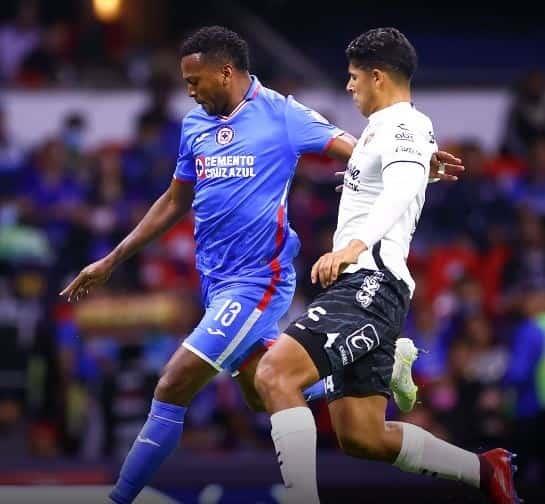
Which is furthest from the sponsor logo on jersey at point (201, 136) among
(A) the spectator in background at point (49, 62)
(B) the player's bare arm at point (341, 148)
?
(A) the spectator in background at point (49, 62)

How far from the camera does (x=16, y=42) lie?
12906mm

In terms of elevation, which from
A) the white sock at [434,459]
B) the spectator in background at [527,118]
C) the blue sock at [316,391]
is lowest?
the white sock at [434,459]

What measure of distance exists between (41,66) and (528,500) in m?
7.76

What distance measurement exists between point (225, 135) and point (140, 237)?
634 millimetres

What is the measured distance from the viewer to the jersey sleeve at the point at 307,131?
18.3ft

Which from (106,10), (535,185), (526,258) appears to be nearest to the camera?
(526,258)

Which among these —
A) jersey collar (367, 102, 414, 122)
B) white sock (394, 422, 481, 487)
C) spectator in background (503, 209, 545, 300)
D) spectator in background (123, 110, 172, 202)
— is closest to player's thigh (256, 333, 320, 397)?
white sock (394, 422, 481, 487)

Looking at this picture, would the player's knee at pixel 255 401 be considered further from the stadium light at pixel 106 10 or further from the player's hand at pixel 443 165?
the stadium light at pixel 106 10

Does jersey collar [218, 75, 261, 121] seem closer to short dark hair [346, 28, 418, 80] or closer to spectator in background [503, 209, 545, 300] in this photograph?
short dark hair [346, 28, 418, 80]

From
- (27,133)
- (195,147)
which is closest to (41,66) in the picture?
(27,133)

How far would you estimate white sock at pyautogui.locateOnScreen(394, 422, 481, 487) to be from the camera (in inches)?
204

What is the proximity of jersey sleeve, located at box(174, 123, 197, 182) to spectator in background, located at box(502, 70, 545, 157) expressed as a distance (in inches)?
247

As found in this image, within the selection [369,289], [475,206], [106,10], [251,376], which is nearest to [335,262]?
[369,289]

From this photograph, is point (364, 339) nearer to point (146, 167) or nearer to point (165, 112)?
point (146, 167)
